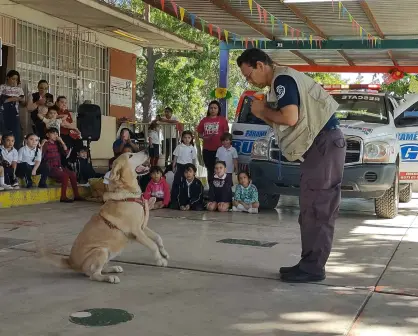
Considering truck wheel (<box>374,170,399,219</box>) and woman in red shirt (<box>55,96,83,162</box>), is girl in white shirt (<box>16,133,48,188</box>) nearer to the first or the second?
woman in red shirt (<box>55,96,83,162</box>)

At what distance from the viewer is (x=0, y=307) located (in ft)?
13.9

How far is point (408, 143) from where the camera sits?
10695mm

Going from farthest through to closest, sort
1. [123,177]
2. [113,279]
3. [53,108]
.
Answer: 1. [53,108]
2. [123,177]
3. [113,279]

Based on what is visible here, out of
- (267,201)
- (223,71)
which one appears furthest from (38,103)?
(223,71)

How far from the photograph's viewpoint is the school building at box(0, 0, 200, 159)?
12.7 m

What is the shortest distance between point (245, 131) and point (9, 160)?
415 cm

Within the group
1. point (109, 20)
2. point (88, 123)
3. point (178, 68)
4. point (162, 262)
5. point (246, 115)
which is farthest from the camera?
point (178, 68)

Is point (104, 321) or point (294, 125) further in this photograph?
point (294, 125)

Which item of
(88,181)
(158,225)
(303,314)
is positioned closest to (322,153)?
(303,314)

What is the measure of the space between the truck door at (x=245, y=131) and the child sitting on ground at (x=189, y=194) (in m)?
1.16

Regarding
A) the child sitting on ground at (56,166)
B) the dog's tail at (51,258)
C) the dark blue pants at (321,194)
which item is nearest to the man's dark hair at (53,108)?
the child sitting on ground at (56,166)

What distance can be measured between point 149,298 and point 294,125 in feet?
5.76

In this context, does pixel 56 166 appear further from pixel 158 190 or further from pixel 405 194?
pixel 405 194

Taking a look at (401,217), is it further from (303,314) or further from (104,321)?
(104,321)
